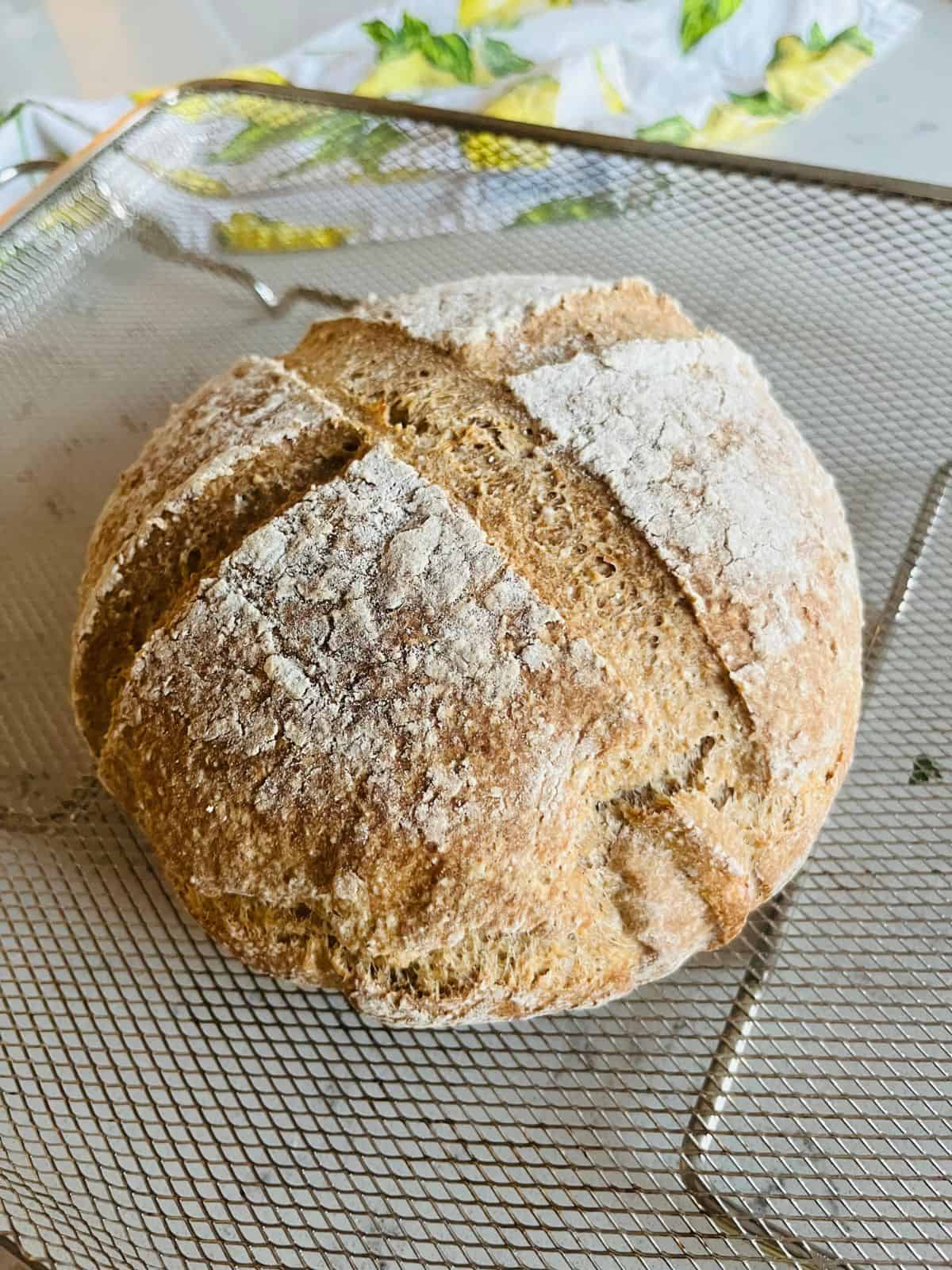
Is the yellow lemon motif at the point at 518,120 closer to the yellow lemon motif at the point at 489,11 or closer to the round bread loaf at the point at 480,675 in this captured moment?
the yellow lemon motif at the point at 489,11

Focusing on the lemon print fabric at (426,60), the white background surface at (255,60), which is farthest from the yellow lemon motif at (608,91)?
the white background surface at (255,60)

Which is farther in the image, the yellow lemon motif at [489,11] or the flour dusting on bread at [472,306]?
the yellow lemon motif at [489,11]

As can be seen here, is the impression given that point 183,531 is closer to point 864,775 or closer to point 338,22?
point 864,775

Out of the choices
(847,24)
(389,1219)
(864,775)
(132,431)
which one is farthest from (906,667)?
(847,24)

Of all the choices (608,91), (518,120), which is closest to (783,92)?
(608,91)

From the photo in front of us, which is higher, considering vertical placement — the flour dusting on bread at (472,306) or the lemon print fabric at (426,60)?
the lemon print fabric at (426,60)

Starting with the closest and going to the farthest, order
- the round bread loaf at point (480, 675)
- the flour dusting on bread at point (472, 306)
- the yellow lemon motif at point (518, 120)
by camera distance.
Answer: the round bread loaf at point (480, 675) → the flour dusting on bread at point (472, 306) → the yellow lemon motif at point (518, 120)

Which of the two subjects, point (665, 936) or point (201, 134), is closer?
point (665, 936)
